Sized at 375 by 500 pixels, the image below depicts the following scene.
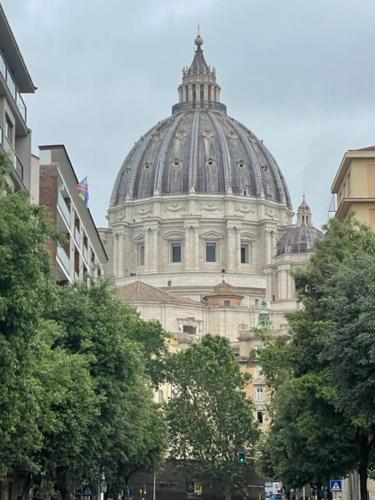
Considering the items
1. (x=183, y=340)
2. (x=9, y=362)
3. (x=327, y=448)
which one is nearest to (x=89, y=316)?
(x=327, y=448)

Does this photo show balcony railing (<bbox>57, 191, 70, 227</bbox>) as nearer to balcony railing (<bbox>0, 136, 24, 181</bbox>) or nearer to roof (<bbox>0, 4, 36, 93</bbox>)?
roof (<bbox>0, 4, 36, 93</bbox>)

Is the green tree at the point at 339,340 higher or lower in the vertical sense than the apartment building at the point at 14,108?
lower

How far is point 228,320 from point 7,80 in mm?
149575

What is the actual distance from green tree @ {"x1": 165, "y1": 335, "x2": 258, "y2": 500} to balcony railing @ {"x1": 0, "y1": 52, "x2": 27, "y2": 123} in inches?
2965

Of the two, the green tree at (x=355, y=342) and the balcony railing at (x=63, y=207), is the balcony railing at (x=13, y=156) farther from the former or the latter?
the balcony railing at (x=63, y=207)

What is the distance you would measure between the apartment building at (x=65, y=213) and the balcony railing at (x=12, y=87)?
5551mm

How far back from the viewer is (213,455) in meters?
126

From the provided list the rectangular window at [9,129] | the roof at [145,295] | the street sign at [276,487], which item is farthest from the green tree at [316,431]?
the roof at [145,295]

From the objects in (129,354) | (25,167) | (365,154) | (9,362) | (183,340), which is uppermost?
(183,340)

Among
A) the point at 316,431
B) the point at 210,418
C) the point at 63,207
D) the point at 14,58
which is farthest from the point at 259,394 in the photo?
the point at 14,58

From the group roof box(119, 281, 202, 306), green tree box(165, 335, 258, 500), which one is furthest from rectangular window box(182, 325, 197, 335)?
green tree box(165, 335, 258, 500)

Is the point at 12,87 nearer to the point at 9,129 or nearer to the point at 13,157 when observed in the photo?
the point at 9,129

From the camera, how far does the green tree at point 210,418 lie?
124188 mm

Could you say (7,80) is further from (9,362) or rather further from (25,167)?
(9,362)
